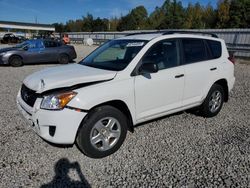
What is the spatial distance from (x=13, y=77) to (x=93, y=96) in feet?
25.6

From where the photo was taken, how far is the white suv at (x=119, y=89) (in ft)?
10.5

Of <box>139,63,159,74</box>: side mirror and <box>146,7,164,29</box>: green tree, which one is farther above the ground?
<box>146,7,164,29</box>: green tree

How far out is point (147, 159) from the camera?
11.7 feet

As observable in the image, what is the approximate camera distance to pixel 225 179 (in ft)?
10.2

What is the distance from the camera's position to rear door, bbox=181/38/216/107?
14.6 feet

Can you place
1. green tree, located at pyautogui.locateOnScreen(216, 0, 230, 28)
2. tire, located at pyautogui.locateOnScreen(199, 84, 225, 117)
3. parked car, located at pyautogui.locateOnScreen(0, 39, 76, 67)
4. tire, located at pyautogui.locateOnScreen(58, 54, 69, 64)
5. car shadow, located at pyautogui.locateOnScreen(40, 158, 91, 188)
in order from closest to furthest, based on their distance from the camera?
car shadow, located at pyautogui.locateOnScreen(40, 158, 91, 188) → tire, located at pyautogui.locateOnScreen(199, 84, 225, 117) → parked car, located at pyautogui.locateOnScreen(0, 39, 76, 67) → tire, located at pyautogui.locateOnScreen(58, 54, 69, 64) → green tree, located at pyautogui.locateOnScreen(216, 0, 230, 28)

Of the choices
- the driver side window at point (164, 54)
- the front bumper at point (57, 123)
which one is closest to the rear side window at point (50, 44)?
the driver side window at point (164, 54)

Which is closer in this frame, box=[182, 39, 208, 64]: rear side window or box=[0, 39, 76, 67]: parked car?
box=[182, 39, 208, 64]: rear side window

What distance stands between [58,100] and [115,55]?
5.90 ft

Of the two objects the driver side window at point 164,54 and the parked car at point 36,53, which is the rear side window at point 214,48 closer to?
the driver side window at point 164,54

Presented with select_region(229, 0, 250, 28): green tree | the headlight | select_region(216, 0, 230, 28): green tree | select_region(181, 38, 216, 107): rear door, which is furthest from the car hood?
select_region(216, 0, 230, 28): green tree

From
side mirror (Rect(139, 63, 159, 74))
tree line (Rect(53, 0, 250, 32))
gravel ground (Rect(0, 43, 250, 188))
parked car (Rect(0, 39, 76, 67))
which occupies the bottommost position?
gravel ground (Rect(0, 43, 250, 188))

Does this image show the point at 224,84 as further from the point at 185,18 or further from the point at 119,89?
the point at 185,18

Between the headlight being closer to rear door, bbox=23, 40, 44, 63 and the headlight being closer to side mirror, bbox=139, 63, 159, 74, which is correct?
side mirror, bbox=139, 63, 159, 74
